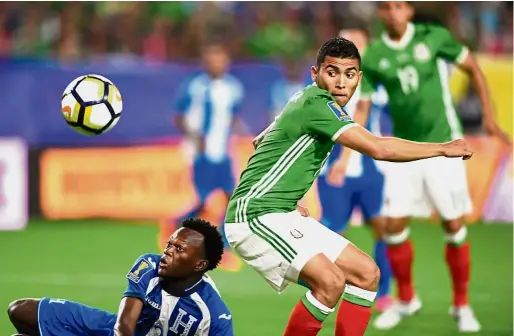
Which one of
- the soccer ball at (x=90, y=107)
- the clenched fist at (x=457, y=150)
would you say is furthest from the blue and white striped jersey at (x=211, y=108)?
the clenched fist at (x=457, y=150)

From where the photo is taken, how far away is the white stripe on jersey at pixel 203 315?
17.5 feet

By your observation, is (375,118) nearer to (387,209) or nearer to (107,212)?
(387,209)

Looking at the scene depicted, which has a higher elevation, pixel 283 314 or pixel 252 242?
pixel 252 242

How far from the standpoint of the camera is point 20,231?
481 inches

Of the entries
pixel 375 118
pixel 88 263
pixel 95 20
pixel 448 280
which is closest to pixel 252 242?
pixel 375 118

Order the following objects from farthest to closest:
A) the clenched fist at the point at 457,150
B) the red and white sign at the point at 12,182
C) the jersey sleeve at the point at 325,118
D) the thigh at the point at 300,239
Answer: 1. the red and white sign at the point at 12,182
2. the thigh at the point at 300,239
3. the jersey sleeve at the point at 325,118
4. the clenched fist at the point at 457,150

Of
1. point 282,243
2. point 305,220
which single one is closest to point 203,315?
point 282,243

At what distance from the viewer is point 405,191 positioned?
7.24 m

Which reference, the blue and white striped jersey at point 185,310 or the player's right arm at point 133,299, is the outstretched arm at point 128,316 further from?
the blue and white striped jersey at point 185,310

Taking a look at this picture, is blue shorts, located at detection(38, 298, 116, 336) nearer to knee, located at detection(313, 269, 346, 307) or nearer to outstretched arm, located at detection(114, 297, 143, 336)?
outstretched arm, located at detection(114, 297, 143, 336)

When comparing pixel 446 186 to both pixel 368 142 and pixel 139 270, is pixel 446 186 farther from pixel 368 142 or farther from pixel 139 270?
pixel 139 270

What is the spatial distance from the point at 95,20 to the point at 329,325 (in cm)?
905

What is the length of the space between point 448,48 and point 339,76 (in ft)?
8.04

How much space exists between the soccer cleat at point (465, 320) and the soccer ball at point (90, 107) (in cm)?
275
